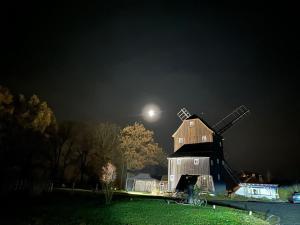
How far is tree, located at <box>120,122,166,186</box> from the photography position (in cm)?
5853

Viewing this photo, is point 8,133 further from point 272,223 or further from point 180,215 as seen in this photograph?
point 272,223

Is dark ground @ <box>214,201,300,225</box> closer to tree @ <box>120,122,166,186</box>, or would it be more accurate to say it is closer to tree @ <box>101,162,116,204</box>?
tree @ <box>101,162,116,204</box>

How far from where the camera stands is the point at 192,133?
5225cm

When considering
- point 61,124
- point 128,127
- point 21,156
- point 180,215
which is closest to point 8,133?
point 21,156

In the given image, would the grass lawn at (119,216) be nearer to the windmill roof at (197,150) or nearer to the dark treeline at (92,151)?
the windmill roof at (197,150)

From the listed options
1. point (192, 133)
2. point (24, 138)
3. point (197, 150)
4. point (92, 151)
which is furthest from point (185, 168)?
point (24, 138)

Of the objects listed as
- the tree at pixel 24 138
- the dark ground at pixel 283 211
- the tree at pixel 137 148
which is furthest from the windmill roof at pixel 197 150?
the tree at pixel 24 138

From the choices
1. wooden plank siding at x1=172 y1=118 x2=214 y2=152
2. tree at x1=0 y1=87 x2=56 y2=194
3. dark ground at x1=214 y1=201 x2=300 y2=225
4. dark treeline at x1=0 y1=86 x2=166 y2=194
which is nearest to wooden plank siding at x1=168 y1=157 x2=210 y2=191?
wooden plank siding at x1=172 y1=118 x2=214 y2=152

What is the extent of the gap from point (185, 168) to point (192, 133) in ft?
23.3

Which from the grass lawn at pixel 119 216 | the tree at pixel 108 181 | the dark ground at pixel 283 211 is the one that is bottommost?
the grass lawn at pixel 119 216

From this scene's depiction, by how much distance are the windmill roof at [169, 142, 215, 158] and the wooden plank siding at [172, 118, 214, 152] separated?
86 cm

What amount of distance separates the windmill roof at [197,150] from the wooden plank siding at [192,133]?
860 millimetres

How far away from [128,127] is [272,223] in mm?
44260

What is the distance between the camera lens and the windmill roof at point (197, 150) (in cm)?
4734
